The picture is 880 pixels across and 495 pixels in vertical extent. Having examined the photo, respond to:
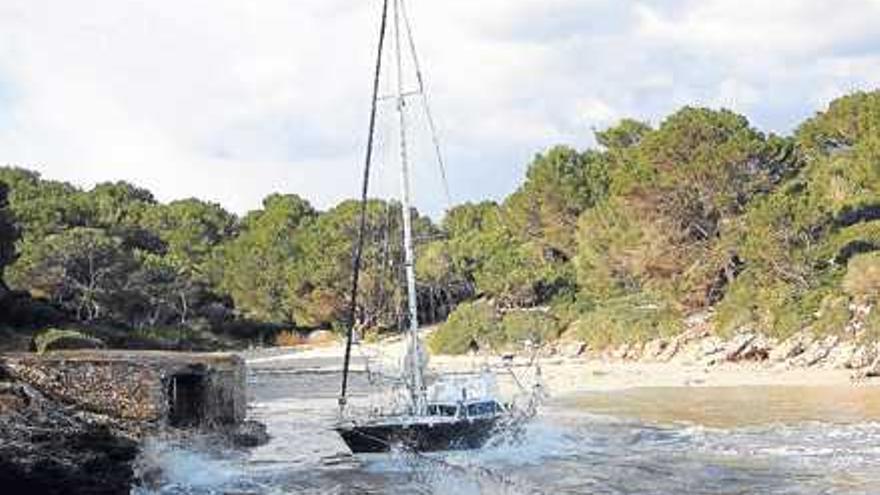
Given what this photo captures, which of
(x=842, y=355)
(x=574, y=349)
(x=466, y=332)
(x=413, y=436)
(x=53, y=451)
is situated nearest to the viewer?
(x=53, y=451)

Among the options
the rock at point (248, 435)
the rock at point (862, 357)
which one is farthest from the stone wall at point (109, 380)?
the rock at point (862, 357)

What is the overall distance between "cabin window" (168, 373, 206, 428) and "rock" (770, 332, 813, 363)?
32.0 metres

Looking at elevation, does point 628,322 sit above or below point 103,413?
above

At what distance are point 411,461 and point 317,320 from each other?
232 feet

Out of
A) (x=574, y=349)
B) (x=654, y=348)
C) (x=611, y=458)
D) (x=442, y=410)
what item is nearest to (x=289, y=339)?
(x=574, y=349)

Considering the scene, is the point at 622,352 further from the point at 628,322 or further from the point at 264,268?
the point at 264,268

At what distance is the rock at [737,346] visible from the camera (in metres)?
58.1

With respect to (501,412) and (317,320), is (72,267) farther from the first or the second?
(501,412)

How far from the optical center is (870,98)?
69.0 m

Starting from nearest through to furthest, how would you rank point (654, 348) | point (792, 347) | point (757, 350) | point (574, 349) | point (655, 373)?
point (792, 347) → point (655, 373) → point (757, 350) → point (654, 348) → point (574, 349)

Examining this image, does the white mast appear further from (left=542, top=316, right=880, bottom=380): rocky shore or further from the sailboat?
(left=542, top=316, right=880, bottom=380): rocky shore

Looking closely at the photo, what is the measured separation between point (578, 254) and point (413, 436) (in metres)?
50.5

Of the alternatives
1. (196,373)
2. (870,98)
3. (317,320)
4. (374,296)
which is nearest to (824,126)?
(870,98)

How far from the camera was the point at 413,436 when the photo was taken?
31141 millimetres
